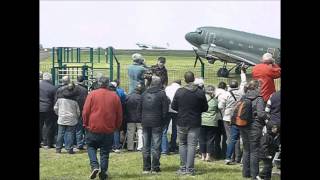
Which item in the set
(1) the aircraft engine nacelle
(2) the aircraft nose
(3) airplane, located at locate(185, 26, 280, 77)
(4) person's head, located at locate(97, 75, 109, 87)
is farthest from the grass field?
(2) the aircraft nose

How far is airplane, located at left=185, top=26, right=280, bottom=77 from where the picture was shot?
33812 millimetres

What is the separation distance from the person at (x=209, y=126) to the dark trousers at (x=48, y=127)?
128 inches

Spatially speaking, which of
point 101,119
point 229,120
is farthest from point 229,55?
point 101,119

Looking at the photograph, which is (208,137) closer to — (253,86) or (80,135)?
(253,86)

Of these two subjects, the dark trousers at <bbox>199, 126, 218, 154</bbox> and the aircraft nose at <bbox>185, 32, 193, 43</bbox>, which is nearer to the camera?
the dark trousers at <bbox>199, 126, 218, 154</bbox>

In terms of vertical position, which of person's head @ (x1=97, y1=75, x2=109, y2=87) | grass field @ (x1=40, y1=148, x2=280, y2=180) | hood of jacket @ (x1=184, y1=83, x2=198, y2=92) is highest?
person's head @ (x1=97, y1=75, x2=109, y2=87)

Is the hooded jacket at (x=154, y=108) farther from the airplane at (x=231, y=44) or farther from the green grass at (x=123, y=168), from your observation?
the airplane at (x=231, y=44)

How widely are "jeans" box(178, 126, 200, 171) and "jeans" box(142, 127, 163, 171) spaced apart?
0.40 meters

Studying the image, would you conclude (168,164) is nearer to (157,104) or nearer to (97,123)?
(157,104)

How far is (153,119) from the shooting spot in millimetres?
9344

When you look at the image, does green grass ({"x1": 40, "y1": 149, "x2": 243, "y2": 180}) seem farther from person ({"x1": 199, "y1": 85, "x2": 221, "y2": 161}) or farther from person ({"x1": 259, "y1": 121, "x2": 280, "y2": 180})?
person ({"x1": 259, "y1": 121, "x2": 280, "y2": 180})
